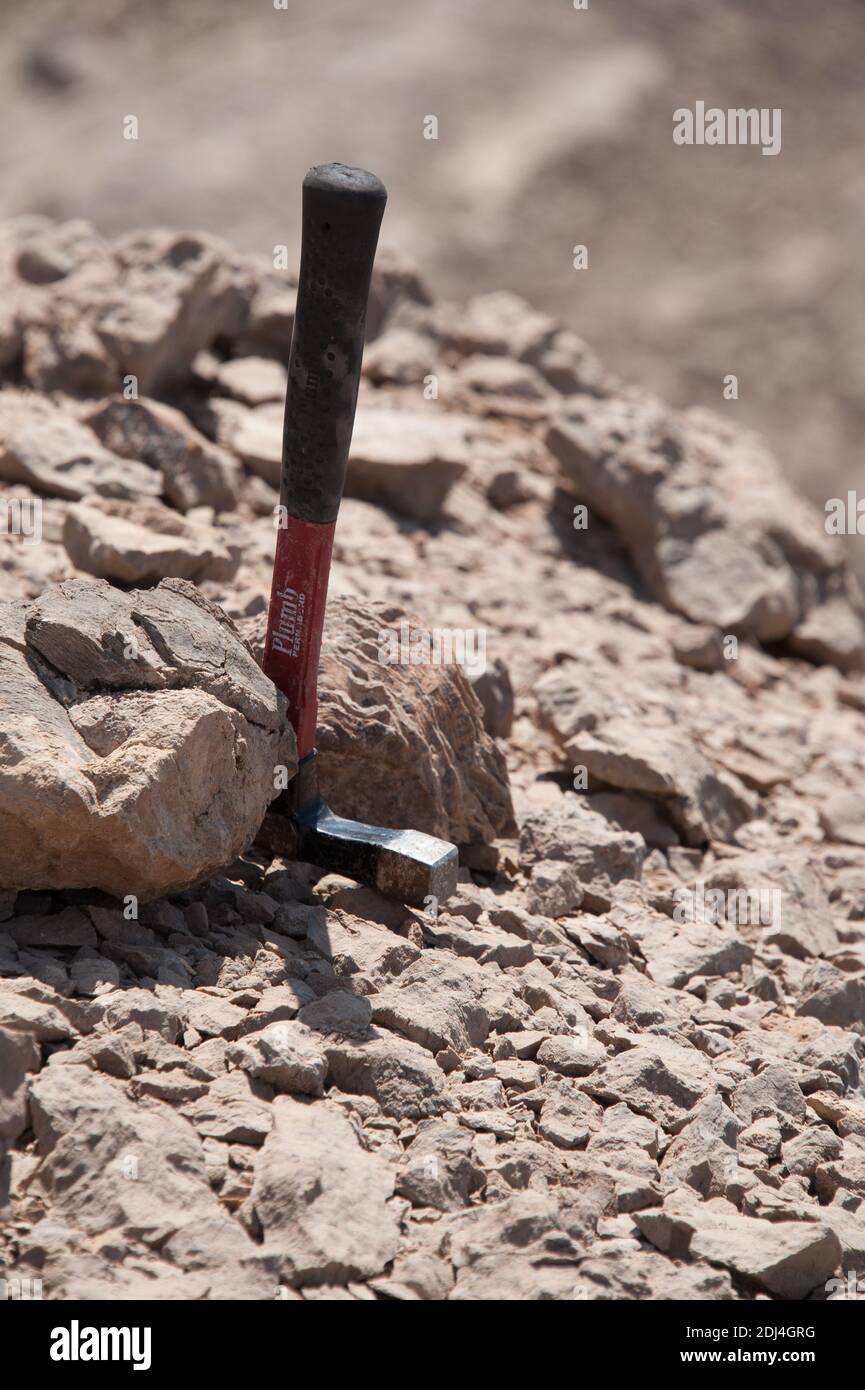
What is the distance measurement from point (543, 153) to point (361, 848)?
14.6m

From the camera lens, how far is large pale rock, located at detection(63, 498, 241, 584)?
14.8 ft

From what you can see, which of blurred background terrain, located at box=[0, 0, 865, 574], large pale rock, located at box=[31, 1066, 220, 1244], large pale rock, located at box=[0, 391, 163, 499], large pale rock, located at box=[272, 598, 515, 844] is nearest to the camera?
large pale rock, located at box=[31, 1066, 220, 1244]

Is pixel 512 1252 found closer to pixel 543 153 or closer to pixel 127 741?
pixel 127 741

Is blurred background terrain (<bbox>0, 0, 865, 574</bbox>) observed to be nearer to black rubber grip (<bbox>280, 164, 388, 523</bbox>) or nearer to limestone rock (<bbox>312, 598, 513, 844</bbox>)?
limestone rock (<bbox>312, 598, 513, 844</bbox>)

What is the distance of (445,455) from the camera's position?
21.4 feet

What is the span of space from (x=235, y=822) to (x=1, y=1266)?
3.51 feet

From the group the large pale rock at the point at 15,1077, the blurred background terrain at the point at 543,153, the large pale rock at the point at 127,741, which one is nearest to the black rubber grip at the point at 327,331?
the large pale rock at the point at 127,741

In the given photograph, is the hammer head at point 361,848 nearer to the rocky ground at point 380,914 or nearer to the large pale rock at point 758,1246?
the rocky ground at point 380,914

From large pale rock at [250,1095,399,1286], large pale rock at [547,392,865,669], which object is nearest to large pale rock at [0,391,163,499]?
large pale rock at [547,392,865,669]

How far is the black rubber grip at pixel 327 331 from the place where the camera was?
2.88 m

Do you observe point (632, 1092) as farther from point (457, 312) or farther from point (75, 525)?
point (457, 312)

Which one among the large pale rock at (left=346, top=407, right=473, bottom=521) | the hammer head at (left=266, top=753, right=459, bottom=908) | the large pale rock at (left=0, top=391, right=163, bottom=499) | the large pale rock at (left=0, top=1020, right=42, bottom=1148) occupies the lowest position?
the large pale rock at (left=0, top=1020, right=42, bottom=1148)

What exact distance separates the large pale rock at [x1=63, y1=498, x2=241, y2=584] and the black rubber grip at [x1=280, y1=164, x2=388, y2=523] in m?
1.37

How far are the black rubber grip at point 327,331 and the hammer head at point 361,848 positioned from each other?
724 mm
